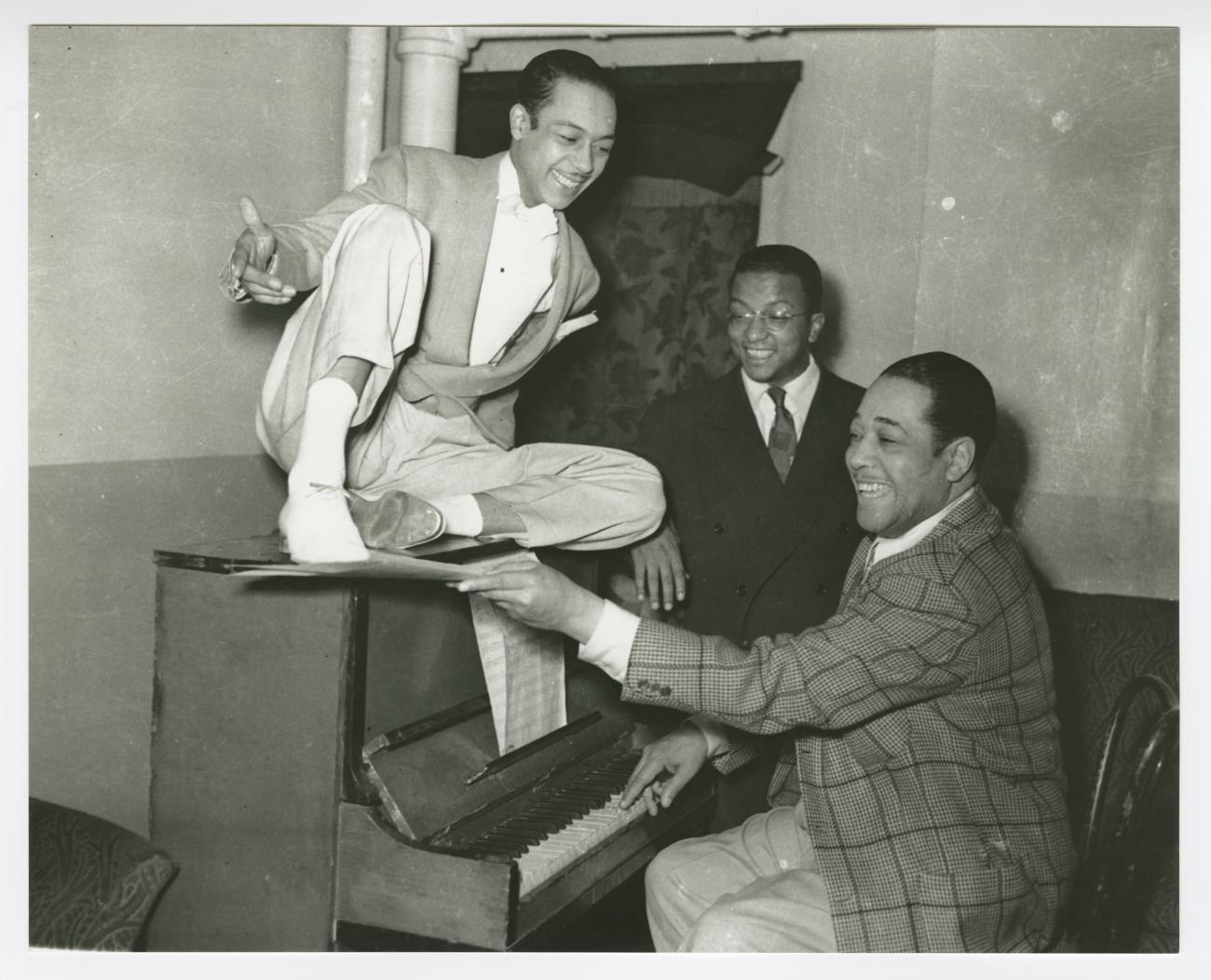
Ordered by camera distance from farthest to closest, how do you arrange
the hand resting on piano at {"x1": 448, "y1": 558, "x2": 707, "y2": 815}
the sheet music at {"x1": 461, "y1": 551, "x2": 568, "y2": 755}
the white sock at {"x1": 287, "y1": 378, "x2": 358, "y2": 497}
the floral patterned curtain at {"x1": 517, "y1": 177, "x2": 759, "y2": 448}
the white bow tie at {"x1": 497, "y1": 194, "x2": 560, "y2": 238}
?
the floral patterned curtain at {"x1": 517, "y1": 177, "x2": 759, "y2": 448} < the white bow tie at {"x1": 497, "y1": 194, "x2": 560, "y2": 238} < the sheet music at {"x1": 461, "y1": 551, "x2": 568, "y2": 755} < the white sock at {"x1": 287, "y1": 378, "x2": 358, "y2": 497} < the hand resting on piano at {"x1": 448, "y1": 558, "x2": 707, "y2": 815}

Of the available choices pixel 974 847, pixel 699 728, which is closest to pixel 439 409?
pixel 699 728

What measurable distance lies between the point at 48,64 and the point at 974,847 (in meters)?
2.28

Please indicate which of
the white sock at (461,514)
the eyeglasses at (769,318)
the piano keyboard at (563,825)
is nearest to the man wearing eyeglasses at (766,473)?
the eyeglasses at (769,318)

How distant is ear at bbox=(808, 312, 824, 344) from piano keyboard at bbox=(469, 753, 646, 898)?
1202 millimetres

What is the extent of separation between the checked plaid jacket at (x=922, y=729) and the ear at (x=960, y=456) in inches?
3.5

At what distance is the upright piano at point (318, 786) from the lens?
6.82 ft

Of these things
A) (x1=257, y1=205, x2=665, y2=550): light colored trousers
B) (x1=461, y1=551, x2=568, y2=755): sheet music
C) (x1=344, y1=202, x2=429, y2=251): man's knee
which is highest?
(x1=344, y1=202, x2=429, y2=251): man's knee

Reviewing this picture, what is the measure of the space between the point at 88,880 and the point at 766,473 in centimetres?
176

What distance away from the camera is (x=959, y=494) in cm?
228

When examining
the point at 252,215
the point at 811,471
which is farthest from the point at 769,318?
the point at 252,215

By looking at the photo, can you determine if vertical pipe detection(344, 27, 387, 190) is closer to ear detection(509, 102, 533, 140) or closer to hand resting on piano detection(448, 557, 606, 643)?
ear detection(509, 102, 533, 140)

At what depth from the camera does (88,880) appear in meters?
2.01

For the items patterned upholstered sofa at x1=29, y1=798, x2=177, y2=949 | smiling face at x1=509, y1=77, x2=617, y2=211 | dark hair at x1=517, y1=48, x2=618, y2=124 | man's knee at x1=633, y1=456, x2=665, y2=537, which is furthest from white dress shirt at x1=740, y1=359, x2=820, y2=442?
patterned upholstered sofa at x1=29, y1=798, x2=177, y2=949

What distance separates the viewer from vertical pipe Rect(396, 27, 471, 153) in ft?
8.12
